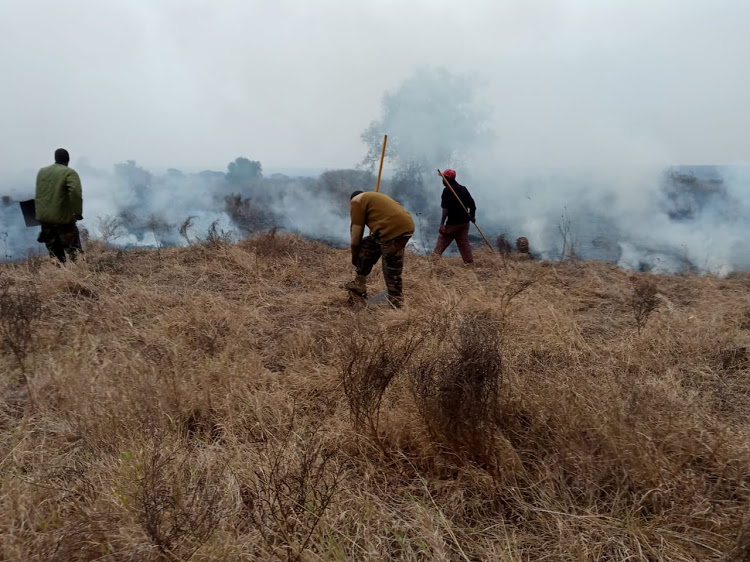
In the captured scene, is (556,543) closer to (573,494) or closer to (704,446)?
(573,494)

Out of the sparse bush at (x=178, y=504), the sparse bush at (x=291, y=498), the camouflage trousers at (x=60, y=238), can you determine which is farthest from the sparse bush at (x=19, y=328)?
the camouflage trousers at (x=60, y=238)

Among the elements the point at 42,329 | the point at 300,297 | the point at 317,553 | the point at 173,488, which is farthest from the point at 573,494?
the point at 42,329

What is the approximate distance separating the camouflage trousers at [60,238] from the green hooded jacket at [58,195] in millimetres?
163

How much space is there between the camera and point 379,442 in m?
2.10

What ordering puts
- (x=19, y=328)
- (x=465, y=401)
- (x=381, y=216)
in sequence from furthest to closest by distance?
(x=381, y=216) → (x=19, y=328) → (x=465, y=401)

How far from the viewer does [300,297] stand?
4.87 metres

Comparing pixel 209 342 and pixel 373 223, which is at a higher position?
pixel 373 223

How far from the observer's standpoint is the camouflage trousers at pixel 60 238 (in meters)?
5.69

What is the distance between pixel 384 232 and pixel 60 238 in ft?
13.9

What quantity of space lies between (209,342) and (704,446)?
2.90 metres

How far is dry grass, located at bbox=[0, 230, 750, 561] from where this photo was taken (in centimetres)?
156

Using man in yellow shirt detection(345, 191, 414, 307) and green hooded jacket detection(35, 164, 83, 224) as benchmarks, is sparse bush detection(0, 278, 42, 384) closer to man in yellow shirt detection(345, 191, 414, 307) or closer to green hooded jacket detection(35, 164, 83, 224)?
green hooded jacket detection(35, 164, 83, 224)

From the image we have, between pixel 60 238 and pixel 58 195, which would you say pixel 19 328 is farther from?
pixel 60 238

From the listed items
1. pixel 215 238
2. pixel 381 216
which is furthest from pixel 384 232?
pixel 215 238
